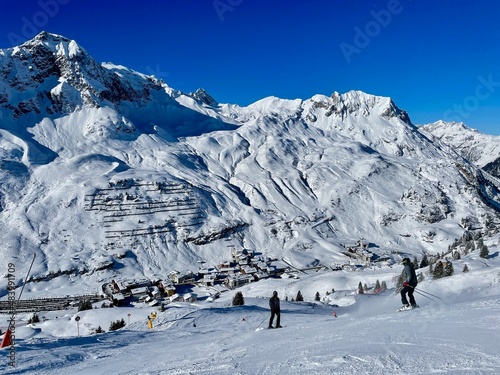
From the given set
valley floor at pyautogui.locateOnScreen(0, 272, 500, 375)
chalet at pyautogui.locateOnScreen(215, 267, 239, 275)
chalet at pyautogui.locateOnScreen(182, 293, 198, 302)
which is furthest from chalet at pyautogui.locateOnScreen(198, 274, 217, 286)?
valley floor at pyautogui.locateOnScreen(0, 272, 500, 375)

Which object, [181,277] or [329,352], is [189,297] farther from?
[329,352]

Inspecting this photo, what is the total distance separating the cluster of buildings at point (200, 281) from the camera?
A: 69875 millimetres

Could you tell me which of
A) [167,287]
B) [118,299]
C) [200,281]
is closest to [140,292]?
[167,287]

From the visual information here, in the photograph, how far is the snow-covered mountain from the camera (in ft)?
302

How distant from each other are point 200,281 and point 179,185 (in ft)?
132

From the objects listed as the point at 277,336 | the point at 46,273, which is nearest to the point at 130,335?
the point at 277,336

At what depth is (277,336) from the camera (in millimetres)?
12531

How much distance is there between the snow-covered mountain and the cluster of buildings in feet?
14.6

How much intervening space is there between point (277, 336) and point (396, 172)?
462 ft

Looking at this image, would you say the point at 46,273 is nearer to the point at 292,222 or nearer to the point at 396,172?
the point at 292,222

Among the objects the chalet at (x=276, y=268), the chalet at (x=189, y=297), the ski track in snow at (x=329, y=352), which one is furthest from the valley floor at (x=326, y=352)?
the chalet at (x=276, y=268)

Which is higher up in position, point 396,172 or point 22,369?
point 396,172

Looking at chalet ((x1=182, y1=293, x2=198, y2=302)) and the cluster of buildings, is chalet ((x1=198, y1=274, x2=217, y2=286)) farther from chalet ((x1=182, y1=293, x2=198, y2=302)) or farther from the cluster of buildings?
chalet ((x1=182, y1=293, x2=198, y2=302))

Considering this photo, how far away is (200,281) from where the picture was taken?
80.5 meters
